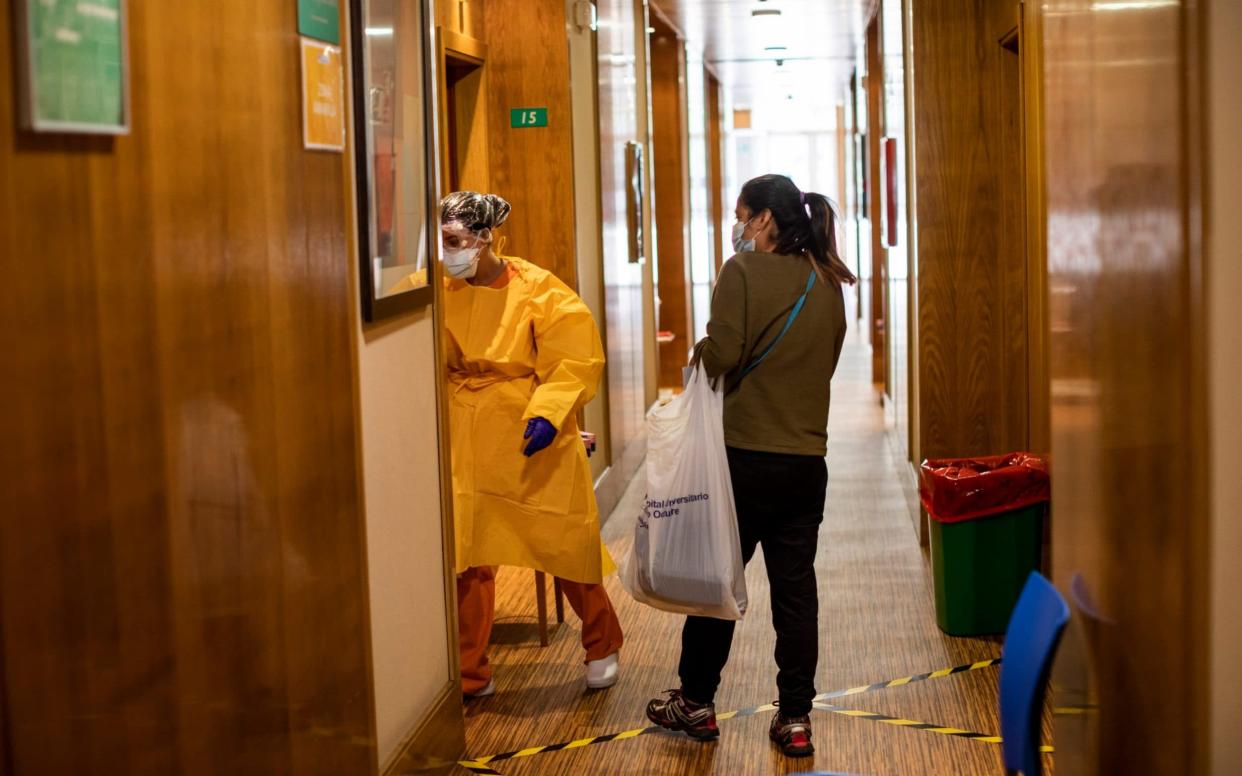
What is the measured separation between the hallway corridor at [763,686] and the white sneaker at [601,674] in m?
0.04

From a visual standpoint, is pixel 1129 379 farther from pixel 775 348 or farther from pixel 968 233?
pixel 968 233

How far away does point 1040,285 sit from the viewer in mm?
4617

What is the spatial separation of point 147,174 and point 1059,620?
1419 mm

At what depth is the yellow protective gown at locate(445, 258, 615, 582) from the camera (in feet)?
12.9

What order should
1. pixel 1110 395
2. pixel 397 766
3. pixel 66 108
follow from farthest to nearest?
pixel 397 766, pixel 1110 395, pixel 66 108

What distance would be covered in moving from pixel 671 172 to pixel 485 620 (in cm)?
740

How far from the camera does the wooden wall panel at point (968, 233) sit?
18.1 ft

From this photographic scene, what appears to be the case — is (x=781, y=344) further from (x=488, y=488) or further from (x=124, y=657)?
(x=124, y=657)

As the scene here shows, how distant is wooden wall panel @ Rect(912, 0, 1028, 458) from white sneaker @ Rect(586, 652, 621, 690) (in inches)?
85.1

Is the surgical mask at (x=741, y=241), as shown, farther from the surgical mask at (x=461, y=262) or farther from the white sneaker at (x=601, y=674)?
the white sneaker at (x=601, y=674)

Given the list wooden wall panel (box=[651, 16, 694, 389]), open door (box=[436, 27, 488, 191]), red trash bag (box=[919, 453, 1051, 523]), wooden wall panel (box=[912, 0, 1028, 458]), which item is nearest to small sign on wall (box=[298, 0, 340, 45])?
red trash bag (box=[919, 453, 1051, 523])

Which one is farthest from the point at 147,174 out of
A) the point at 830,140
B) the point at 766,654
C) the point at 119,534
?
the point at 830,140

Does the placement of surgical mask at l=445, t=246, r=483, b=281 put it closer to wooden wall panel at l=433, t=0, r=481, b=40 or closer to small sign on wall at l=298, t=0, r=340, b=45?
small sign on wall at l=298, t=0, r=340, b=45

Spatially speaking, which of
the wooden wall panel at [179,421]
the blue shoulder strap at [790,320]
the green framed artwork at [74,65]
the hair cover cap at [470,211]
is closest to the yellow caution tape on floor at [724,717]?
the wooden wall panel at [179,421]
